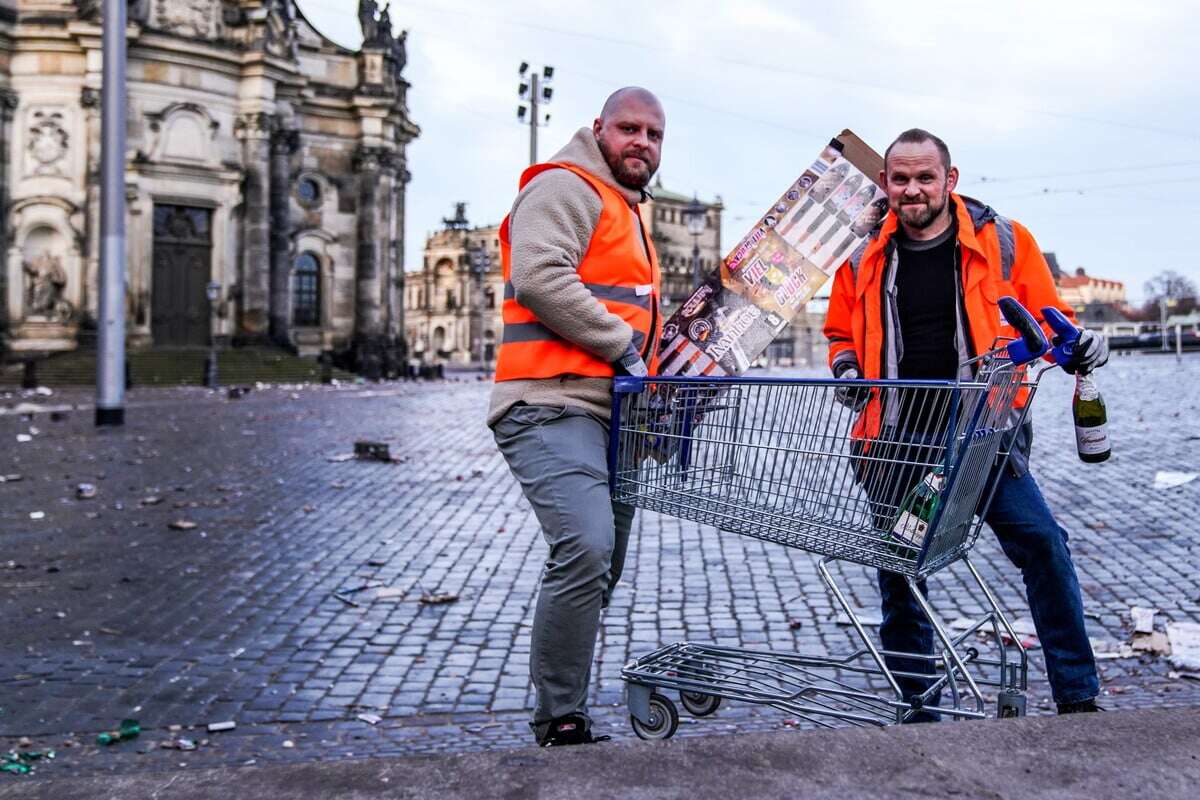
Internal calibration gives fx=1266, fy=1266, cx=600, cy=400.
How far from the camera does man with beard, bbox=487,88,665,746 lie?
3668 mm

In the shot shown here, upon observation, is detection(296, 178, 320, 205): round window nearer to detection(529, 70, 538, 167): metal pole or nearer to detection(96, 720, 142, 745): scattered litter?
detection(529, 70, 538, 167): metal pole

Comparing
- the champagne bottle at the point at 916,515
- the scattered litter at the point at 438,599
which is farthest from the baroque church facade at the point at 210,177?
the champagne bottle at the point at 916,515

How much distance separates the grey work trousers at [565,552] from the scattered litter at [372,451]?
11.0m

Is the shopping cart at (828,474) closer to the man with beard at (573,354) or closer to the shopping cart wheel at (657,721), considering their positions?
the shopping cart wheel at (657,721)

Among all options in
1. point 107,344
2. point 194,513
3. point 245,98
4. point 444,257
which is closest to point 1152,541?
point 194,513

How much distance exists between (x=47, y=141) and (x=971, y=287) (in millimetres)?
42820

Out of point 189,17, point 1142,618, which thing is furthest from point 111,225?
point 189,17

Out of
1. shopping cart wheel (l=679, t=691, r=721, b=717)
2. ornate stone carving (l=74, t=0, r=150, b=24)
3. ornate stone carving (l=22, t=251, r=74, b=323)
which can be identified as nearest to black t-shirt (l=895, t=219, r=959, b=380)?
shopping cart wheel (l=679, t=691, r=721, b=717)

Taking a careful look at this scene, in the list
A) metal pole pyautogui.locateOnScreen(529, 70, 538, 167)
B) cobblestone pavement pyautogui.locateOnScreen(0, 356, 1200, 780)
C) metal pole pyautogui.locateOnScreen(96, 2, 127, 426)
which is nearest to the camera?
cobblestone pavement pyautogui.locateOnScreen(0, 356, 1200, 780)

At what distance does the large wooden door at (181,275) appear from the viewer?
43.0 m

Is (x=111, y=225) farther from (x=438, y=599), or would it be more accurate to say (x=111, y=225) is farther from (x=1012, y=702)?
(x=1012, y=702)

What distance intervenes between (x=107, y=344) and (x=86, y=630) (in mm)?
14357

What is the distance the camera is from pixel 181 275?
143 feet

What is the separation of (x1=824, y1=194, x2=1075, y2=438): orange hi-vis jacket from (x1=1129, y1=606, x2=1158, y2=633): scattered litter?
2231mm
